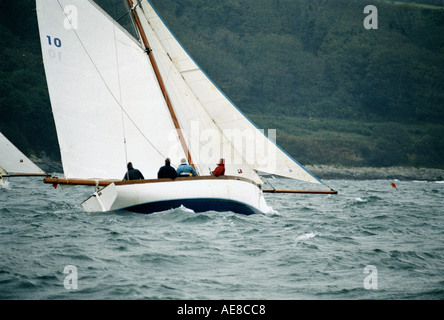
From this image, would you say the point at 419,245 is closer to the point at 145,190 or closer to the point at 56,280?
the point at 145,190

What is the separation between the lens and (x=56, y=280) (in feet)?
35.8

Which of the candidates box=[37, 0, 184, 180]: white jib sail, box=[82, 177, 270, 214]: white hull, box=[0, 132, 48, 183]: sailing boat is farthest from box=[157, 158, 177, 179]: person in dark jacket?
box=[0, 132, 48, 183]: sailing boat

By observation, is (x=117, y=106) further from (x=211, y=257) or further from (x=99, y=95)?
(x=211, y=257)

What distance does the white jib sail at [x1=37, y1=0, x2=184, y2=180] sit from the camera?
68.3 feet

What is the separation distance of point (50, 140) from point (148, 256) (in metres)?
95.8

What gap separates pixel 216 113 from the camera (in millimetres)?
20875

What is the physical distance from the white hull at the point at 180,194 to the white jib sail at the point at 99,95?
7.78ft

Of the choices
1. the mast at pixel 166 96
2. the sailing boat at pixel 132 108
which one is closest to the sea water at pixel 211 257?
the sailing boat at pixel 132 108

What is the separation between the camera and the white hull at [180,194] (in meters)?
18.1

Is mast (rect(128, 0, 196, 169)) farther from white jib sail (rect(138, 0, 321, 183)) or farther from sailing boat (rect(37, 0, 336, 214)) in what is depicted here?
white jib sail (rect(138, 0, 321, 183))

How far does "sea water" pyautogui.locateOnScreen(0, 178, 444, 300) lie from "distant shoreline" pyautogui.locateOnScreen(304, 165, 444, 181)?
12429 cm

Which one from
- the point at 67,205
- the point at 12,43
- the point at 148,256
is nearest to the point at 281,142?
the point at 12,43

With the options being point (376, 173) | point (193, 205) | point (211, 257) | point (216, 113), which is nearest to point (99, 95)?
point (216, 113)

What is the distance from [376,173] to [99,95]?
437ft
